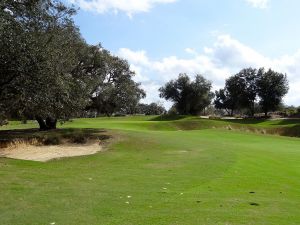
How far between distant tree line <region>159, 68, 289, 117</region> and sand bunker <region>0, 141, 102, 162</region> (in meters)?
64.2

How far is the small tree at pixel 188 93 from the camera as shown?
95.2 m

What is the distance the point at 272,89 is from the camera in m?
87.9

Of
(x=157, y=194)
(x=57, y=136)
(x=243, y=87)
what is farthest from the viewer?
(x=243, y=87)

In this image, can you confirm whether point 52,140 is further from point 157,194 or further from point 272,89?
point 272,89

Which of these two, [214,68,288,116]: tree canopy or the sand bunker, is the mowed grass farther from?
[214,68,288,116]: tree canopy

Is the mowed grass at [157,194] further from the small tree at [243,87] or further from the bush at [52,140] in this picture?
the small tree at [243,87]

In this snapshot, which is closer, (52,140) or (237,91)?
(52,140)

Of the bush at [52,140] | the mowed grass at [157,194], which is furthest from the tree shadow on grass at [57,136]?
the mowed grass at [157,194]

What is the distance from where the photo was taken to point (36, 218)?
8.21 m

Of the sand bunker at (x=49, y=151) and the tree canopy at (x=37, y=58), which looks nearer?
the tree canopy at (x=37, y=58)

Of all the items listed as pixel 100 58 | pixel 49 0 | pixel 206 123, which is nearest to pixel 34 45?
pixel 49 0

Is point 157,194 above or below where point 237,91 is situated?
below

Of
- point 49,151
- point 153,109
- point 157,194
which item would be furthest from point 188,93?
point 157,194

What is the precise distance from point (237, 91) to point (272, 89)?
28.0ft
